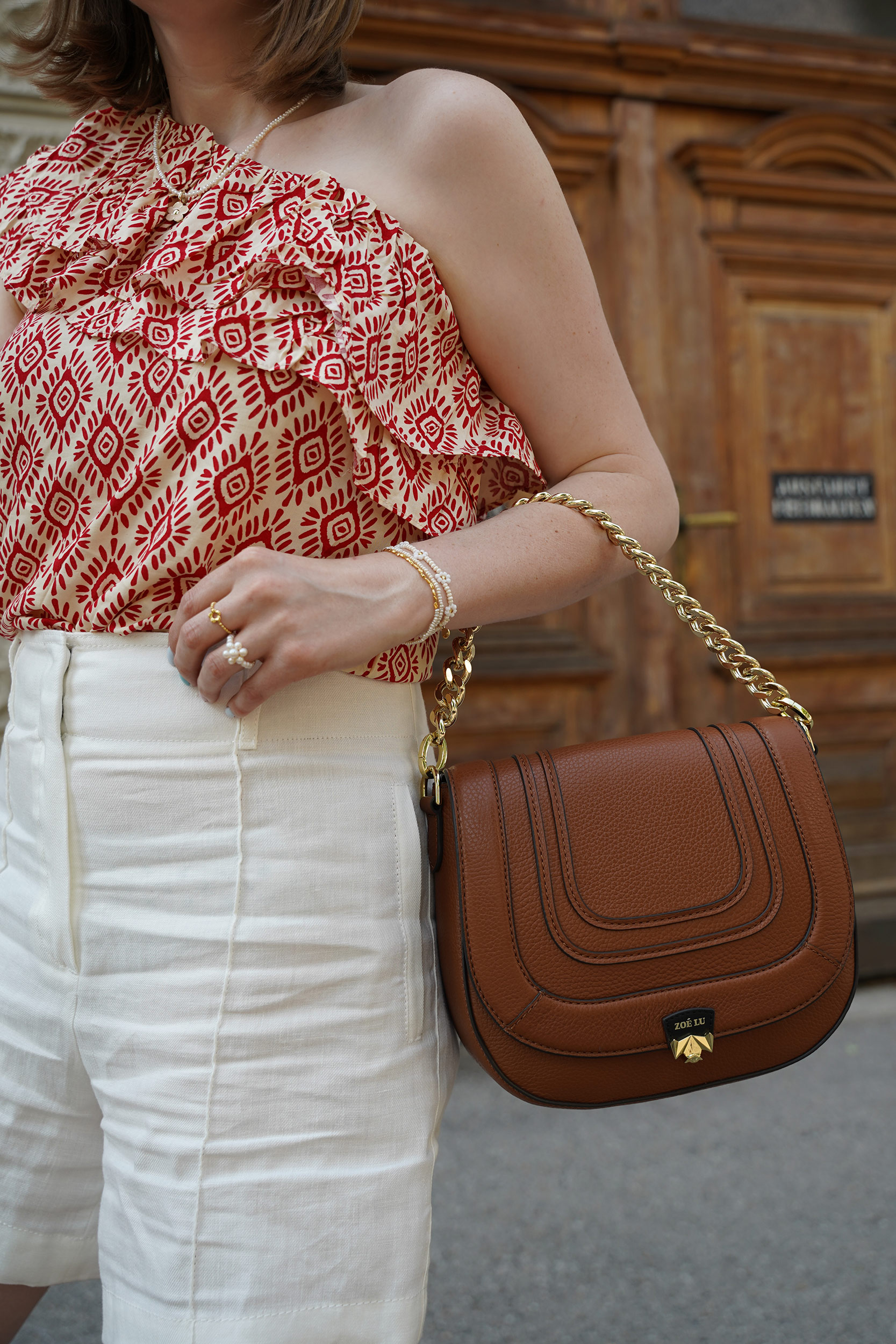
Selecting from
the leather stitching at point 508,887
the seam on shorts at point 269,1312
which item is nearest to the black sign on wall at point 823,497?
the leather stitching at point 508,887

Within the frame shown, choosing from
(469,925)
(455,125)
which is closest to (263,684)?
(469,925)

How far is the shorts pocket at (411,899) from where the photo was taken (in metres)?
0.87

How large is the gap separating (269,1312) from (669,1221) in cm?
142

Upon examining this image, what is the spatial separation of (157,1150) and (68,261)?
0.73 meters

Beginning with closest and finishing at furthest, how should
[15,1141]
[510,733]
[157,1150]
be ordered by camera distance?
[157,1150] < [15,1141] < [510,733]

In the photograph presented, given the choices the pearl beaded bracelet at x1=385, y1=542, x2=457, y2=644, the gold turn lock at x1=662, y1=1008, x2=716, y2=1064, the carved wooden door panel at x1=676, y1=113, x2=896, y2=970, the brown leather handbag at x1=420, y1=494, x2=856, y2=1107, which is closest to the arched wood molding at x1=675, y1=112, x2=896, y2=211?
the carved wooden door panel at x1=676, y1=113, x2=896, y2=970

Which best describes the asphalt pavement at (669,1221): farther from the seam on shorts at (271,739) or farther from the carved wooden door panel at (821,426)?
the seam on shorts at (271,739)

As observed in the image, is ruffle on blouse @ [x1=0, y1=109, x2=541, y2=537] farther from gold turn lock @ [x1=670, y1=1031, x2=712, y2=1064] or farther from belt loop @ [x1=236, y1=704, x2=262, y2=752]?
gold turn lock @ [x1=670, y1=1031, x2=712, y2=1064]

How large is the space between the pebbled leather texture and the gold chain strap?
0.03 meters

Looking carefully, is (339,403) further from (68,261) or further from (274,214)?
(68,261)

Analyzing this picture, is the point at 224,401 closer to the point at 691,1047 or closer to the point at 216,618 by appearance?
the point at 216,618

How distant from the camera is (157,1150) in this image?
2.72ft

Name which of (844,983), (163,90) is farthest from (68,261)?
(844,983)

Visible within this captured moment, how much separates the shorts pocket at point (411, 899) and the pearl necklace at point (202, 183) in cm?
51
